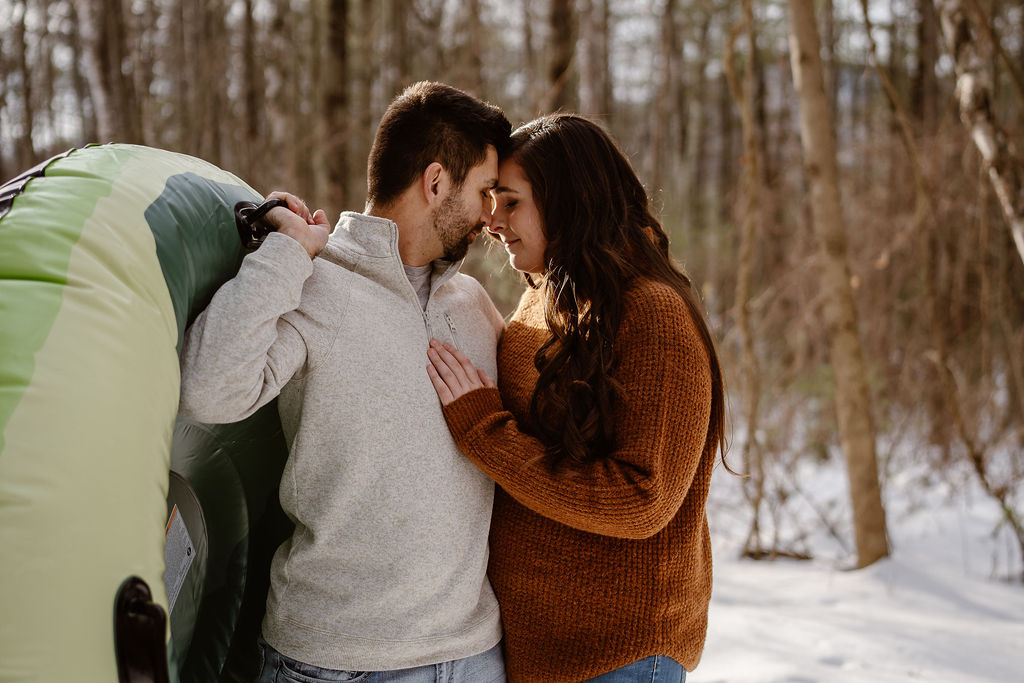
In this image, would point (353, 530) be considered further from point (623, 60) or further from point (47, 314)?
point (623, 60)

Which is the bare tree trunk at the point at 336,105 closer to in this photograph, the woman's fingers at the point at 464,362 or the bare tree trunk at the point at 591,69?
the bare tree trunk at the point at 591,69

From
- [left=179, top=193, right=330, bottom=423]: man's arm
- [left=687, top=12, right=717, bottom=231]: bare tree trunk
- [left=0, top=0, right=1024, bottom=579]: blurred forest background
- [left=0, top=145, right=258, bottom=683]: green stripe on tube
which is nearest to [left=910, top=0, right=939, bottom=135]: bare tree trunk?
[left=0, top=0, right=1024, bottom=579]: blurred forest background

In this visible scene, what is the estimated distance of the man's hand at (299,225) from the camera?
1.67 m

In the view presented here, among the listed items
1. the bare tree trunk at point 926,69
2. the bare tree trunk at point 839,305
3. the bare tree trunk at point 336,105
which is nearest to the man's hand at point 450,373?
the bare tree trunk at point 839,305

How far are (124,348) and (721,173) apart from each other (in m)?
21.6

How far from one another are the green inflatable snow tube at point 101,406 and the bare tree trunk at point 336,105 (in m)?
5.58

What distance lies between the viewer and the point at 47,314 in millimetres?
1122

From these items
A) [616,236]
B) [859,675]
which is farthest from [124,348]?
[859,675]

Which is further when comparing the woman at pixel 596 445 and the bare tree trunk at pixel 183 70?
the bare tree trunk at pixel 183 70

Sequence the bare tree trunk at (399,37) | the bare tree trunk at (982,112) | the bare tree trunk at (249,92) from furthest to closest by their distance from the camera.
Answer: the bare tree trunk at (399,37) → the bare tree trunk at (249,92) → the bare tree trunk at (982,112)

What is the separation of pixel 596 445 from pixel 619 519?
209 mm

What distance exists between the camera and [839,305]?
4.43 metres

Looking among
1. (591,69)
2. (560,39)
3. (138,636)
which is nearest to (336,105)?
(560,39)

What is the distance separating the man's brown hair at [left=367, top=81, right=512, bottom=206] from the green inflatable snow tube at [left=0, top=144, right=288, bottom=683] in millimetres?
441
